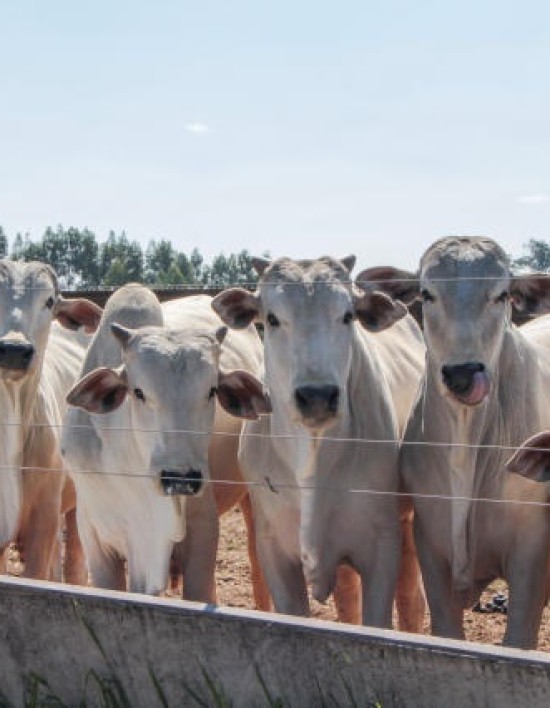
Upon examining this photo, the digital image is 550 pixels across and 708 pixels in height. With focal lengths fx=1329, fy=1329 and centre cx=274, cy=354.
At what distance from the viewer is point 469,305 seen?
15.6ft

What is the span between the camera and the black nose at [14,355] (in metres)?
5.65

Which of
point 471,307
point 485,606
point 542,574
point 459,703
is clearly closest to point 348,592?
point 485,606

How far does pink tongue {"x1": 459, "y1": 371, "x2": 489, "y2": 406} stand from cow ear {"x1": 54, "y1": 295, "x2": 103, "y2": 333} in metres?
2.22

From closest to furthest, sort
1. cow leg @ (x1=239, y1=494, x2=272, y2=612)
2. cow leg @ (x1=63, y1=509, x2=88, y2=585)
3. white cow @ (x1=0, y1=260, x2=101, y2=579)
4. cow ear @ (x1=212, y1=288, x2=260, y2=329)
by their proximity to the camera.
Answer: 1. cow ear @ (x1=212, y1=288, x2=260, y2=329)
2. white cow @ (x1=0, y1=260, x2=101, y2=579)
3. cow leg @ (x1=239, y1=494, x2=272, y2=612)
4. cow leg @ (x1=63, y1=509, x2=88, y2=585)

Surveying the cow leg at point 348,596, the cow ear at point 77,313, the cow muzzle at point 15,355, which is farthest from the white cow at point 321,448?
the cow ear at point 77,313

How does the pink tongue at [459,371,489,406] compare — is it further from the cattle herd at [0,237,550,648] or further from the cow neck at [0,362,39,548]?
the cow neck at [0,362,39,548]

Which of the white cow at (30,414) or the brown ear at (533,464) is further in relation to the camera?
the white cow at (30,414)

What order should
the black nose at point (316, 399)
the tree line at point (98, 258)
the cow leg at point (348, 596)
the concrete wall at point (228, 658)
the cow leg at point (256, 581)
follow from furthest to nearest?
the tree line at point (98, 258), the cow leg at point (256, 581), the cow leg at point (348, 596), the black nose at point (316, 399), the concrete wall at point (228, 658)

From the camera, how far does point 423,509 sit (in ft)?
16.8

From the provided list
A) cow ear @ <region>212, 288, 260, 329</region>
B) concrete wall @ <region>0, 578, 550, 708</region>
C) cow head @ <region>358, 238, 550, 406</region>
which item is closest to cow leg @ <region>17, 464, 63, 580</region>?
cow ear @ <region>212, 288, 260, 329</region>

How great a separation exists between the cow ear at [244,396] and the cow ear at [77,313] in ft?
4.47

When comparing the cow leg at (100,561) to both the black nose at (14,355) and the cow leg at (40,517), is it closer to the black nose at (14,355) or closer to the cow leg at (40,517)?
the cow leg at (40,517)

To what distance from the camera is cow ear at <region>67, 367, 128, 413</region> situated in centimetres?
513

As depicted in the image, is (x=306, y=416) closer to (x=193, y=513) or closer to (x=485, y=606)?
(x=193, y=513)
